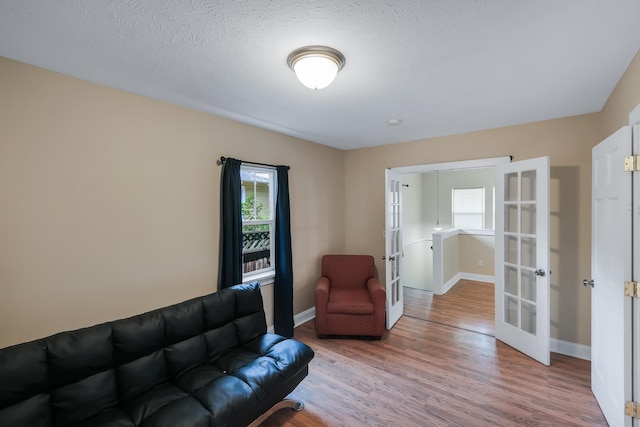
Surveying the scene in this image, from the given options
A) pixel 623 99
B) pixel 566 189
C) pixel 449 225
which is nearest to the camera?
pixel 623 99

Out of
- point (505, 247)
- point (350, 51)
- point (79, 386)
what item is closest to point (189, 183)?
point (79, 386)

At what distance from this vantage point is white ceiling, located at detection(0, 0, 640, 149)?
1277mm

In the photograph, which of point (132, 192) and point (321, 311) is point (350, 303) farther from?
point (132, 192)

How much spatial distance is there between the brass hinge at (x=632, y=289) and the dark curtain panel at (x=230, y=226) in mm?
2923

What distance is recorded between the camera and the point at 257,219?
3307 millimetres

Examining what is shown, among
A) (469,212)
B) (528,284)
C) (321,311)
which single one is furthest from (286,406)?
(469,212)

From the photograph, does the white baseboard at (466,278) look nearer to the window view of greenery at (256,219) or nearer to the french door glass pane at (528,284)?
the french door glass pane at (528,284)

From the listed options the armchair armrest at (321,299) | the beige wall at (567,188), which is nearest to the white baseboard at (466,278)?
the beige wall at (567,188)

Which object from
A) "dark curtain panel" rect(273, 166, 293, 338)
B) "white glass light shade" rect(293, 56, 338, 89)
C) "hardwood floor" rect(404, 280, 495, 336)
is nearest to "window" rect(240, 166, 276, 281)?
"dark curtain panel" rect(273, 166, 293, 338)

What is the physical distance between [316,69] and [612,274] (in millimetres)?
2346

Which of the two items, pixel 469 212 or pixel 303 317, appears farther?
pixel 469 212

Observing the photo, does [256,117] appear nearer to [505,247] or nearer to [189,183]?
[189,183]

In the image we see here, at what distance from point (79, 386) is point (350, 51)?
246cm

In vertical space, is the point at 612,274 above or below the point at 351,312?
above
